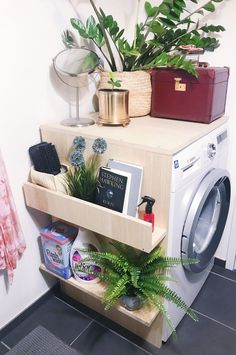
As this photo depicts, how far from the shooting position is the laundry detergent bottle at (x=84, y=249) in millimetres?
1261

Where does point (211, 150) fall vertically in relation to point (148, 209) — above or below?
above

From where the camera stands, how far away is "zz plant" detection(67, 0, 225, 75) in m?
1.29

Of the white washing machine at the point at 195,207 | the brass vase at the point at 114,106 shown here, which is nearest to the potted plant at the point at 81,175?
the brass vase at the point at 114,106

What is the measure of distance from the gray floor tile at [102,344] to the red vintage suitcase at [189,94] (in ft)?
3.55

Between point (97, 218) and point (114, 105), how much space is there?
1.61 ft

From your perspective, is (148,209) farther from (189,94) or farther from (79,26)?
(79,26)

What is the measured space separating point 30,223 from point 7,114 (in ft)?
1.74

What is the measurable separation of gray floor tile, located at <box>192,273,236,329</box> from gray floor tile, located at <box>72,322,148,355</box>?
1.36 feet

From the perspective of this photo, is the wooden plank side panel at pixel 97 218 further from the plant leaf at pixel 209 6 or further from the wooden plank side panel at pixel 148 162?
the plant leaf at pixel 209 6

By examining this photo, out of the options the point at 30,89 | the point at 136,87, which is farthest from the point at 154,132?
the point at 30,89

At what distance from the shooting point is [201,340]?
1354 mm

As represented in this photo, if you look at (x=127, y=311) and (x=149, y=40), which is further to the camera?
(x=149, y=40)

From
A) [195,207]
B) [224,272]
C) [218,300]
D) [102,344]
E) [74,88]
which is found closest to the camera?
[195,207]

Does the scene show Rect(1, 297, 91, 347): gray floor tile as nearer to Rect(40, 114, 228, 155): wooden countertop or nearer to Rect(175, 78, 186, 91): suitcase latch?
Rect(40, 114, 228, 155): wooden countertop
